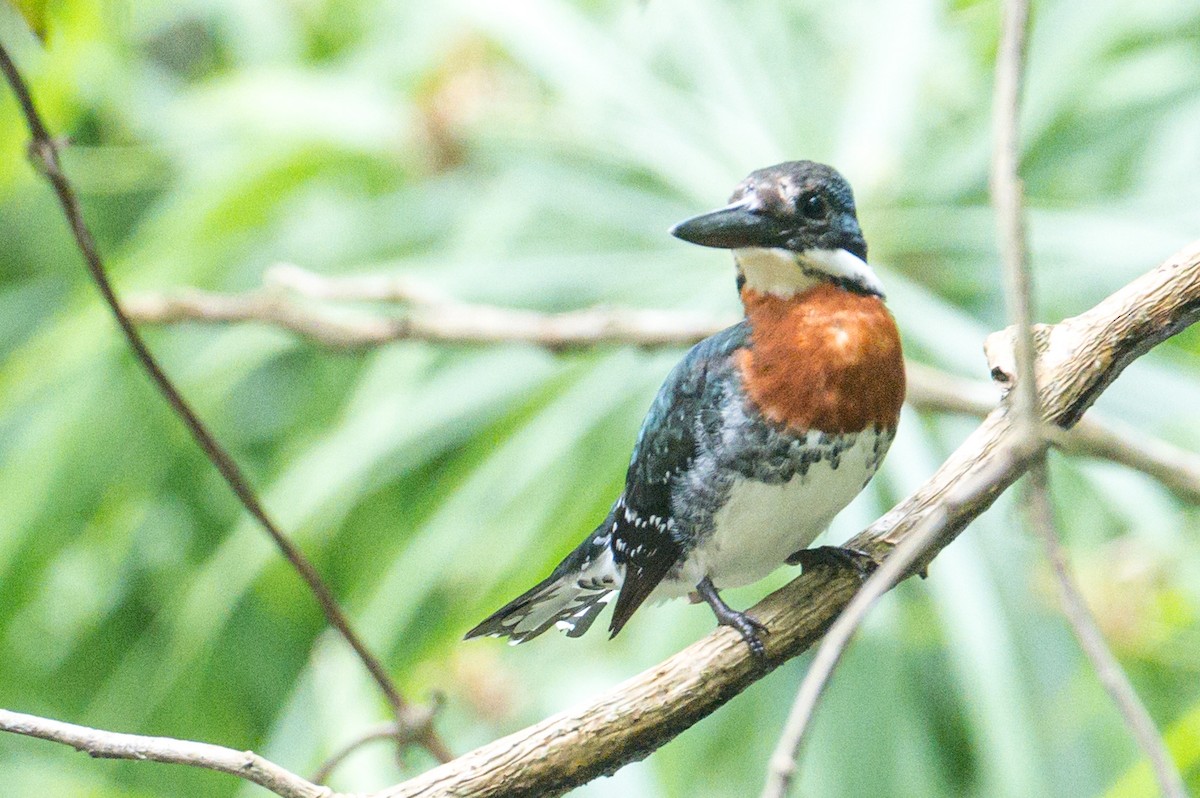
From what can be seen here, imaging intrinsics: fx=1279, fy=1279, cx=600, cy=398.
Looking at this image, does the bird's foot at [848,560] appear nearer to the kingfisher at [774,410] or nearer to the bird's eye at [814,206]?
the kingfisher at [774,410]

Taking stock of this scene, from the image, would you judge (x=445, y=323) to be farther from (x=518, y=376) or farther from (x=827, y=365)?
(x=827, y=365)

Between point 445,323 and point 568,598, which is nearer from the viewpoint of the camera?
point 568,598

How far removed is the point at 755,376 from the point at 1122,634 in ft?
3.96

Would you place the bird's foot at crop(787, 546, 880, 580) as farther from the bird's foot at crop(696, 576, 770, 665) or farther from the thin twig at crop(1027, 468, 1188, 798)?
the thin twig at crop(1027, 468, 1188, 798)

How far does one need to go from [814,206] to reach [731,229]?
127 mm

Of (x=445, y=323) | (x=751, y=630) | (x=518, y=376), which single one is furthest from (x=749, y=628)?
(x=518, y=376)

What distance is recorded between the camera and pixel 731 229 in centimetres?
111

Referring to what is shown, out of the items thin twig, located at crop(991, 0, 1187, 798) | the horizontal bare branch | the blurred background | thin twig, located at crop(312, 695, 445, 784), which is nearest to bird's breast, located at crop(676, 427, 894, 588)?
thin twig, located at crop(312, 695, 445, 784)

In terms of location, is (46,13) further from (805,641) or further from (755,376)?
(805,641)

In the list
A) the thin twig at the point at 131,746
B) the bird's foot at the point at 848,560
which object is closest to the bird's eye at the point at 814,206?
the bird's foot at the point at 848,560

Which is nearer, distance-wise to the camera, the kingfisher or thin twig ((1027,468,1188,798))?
thin twig ((1027,468,1188,798))

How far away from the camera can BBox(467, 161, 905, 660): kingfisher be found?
1198mm

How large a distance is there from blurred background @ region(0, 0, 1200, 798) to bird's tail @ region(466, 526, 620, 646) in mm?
604

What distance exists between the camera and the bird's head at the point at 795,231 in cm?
116
